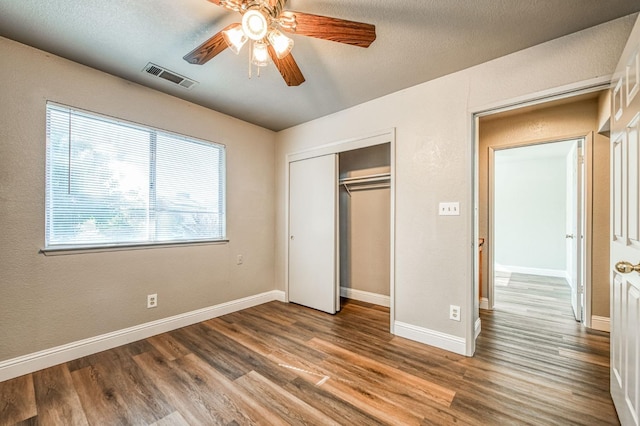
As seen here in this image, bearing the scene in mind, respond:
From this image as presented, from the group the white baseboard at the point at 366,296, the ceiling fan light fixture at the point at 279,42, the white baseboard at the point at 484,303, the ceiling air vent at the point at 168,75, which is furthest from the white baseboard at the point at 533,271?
the ceiling air vent at the point at 168,75

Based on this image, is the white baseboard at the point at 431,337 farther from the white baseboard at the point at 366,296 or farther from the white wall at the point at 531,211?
the white wall at the point at 531,211

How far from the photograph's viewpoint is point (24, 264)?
1.98m

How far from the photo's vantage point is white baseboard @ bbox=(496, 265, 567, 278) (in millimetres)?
5387

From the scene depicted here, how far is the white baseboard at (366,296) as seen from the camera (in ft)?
11.6

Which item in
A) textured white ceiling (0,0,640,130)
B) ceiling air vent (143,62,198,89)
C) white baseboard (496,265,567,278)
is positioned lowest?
white baseboard (496,265,567,278)

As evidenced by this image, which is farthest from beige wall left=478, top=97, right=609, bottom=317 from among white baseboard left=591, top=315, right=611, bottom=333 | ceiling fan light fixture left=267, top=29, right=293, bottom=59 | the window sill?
the window sill

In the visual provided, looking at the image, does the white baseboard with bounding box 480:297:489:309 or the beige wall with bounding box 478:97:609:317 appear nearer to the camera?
the beige wall with bounding box 478:97:609:317

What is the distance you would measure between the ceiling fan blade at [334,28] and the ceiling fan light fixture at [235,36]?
9.9 inches

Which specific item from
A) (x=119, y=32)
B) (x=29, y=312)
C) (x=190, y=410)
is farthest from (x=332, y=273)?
(x=119, y=32)

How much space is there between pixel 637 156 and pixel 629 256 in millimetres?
495

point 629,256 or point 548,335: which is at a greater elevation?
point 629,256

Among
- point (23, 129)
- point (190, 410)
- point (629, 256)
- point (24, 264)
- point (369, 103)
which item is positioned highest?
point (369, 103)

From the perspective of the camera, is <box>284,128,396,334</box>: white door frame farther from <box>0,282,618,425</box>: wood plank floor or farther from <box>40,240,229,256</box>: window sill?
<box>40,240,229,256</box>: window sill

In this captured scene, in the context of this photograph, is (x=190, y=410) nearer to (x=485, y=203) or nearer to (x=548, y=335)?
(x=548, y=335)
